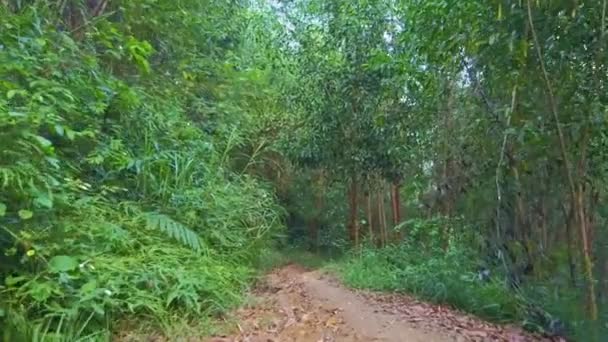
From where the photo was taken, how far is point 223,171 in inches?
212

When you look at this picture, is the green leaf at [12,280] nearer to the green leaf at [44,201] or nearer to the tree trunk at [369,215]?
the green leaf at [44,201]

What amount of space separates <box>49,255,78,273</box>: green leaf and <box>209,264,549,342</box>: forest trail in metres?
0.86

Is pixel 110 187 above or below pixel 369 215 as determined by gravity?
above

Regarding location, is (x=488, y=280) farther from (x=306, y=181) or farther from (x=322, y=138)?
(x=306, y=181)

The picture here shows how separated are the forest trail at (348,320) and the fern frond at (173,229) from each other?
1.91 ft

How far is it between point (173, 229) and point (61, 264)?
977 millimetres

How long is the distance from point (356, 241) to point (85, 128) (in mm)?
5383

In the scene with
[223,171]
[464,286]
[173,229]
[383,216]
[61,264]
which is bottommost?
[464,286]

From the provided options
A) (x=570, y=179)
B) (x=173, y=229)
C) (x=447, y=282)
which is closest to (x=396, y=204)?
(x=447, y=282)

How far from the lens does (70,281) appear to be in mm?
3117

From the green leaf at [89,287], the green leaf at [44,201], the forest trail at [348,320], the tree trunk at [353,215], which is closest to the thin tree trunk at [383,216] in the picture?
the tree trunk at [353,215]

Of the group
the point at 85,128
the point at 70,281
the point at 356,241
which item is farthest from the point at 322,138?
the point at 70,281

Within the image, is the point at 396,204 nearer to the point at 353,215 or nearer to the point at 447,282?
the point at 353,215

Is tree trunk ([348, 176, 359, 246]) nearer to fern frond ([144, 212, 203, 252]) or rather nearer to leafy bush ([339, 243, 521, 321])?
leafy bush ([339, 243, 521, 321])
